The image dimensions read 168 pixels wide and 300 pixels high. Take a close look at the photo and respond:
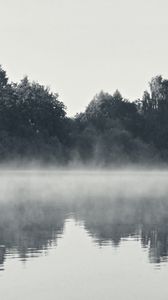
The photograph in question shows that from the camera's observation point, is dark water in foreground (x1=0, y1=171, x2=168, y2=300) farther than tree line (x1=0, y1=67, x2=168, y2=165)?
No

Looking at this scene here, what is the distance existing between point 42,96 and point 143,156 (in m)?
20.4

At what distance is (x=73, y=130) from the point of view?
145375mm

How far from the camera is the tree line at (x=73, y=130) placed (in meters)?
131

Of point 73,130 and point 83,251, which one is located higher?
point 73,130

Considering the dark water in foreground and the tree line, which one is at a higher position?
the tree line

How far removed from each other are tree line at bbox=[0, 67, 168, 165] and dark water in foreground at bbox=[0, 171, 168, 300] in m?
72.6

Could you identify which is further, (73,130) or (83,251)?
(73,130)

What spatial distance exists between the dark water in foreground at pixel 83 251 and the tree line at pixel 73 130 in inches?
2859

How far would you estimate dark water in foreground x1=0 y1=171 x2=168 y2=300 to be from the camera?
1005 inches

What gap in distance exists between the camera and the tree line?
130750mm

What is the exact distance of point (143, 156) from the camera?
149m

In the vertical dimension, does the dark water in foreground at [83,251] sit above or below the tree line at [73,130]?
below

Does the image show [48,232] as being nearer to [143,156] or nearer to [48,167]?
[48,167]

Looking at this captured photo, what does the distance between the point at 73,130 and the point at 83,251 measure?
11202cm
